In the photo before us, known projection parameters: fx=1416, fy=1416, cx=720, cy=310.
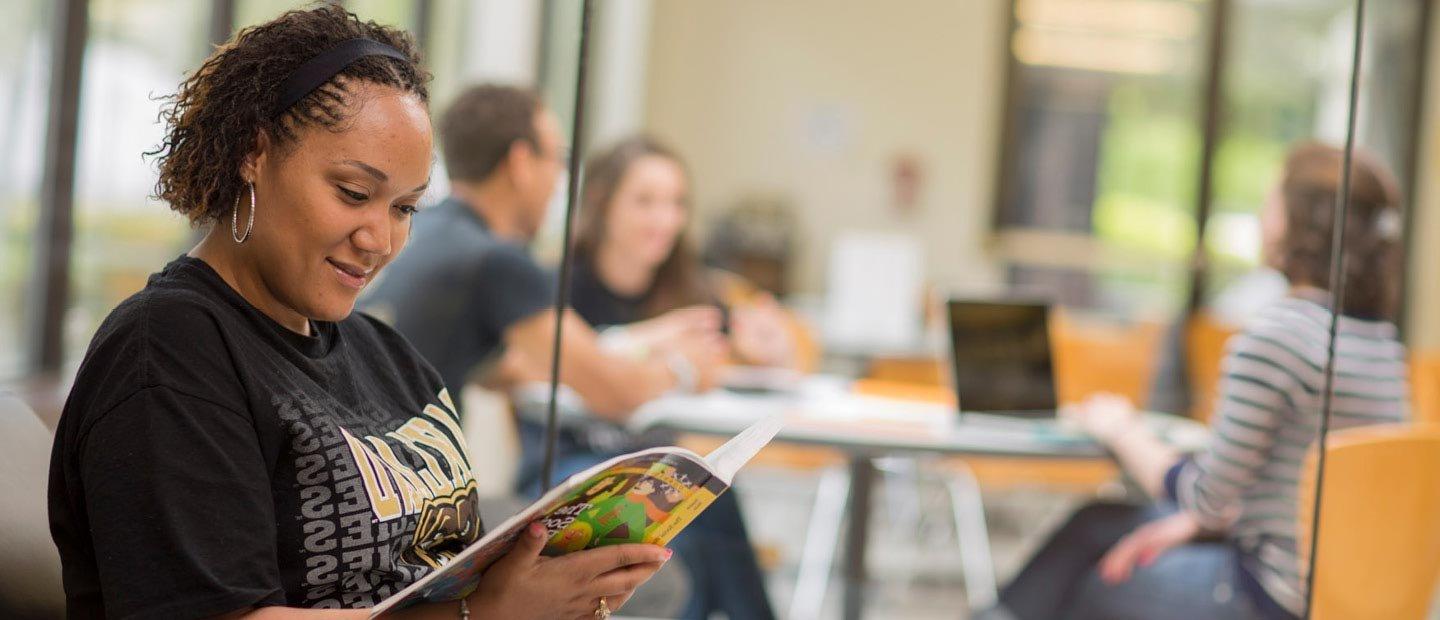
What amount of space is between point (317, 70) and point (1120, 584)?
6.22 ft

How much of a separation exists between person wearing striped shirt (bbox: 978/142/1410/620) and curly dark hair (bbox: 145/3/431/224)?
5.49ft

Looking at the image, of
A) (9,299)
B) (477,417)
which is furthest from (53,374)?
(477,417)

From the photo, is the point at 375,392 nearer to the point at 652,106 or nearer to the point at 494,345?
the point at 494,345

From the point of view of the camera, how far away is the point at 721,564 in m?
2.81

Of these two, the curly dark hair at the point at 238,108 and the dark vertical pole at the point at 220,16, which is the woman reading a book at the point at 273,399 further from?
the dark vertical pole at the point at 220,16

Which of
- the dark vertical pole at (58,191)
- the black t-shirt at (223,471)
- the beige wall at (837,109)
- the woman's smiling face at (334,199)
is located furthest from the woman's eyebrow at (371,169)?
the beige wall at (837,109)

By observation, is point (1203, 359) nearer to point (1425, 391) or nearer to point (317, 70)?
point (1425, 391)

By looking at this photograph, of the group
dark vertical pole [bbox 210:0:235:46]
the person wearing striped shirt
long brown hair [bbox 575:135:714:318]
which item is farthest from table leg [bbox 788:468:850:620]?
dark vertical pole [bbox 210:0:235:46]

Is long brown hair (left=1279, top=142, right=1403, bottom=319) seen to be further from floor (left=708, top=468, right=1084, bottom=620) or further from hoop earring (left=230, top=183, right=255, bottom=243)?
hoop earring (left=230, top=183, right=255, bottom=243)

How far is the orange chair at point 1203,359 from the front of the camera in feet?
20.7

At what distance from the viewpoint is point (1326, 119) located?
860 centimetres

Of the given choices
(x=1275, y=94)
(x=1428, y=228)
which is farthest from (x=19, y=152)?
(x=1428, y=228)

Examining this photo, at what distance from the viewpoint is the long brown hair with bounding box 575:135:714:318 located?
350 centimetres

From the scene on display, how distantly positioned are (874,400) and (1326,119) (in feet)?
21.4
